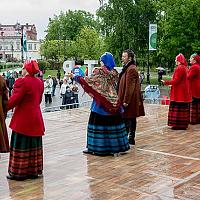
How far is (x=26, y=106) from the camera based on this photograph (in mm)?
5547

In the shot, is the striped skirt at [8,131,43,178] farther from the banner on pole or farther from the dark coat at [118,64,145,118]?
the banner on pole

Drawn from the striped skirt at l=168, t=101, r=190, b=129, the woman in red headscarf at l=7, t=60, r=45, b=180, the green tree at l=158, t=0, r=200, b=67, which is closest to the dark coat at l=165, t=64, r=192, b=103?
the striped skirt at l=168, t=101, r=190, b=129

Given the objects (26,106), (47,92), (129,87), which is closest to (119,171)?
(26,106)

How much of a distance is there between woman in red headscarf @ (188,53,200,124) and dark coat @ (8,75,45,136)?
4.83 m

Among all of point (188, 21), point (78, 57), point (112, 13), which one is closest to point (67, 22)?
point (78, 57)

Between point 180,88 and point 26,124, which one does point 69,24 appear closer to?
point 180,88

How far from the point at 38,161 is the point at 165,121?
518 cm

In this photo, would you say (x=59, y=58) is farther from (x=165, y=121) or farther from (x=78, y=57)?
(x=165, y=121)

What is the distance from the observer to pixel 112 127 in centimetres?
677

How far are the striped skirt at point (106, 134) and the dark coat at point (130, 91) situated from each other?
1.74 feet

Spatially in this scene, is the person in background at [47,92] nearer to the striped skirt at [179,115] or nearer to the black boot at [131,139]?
the striped skirt at [179,115]

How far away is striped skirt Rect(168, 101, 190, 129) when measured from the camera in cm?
907

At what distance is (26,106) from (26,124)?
0.75ft

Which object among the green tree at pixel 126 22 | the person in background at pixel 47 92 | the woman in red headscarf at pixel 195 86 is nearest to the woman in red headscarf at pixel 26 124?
the woman in red headscarf at pixel 195 86
